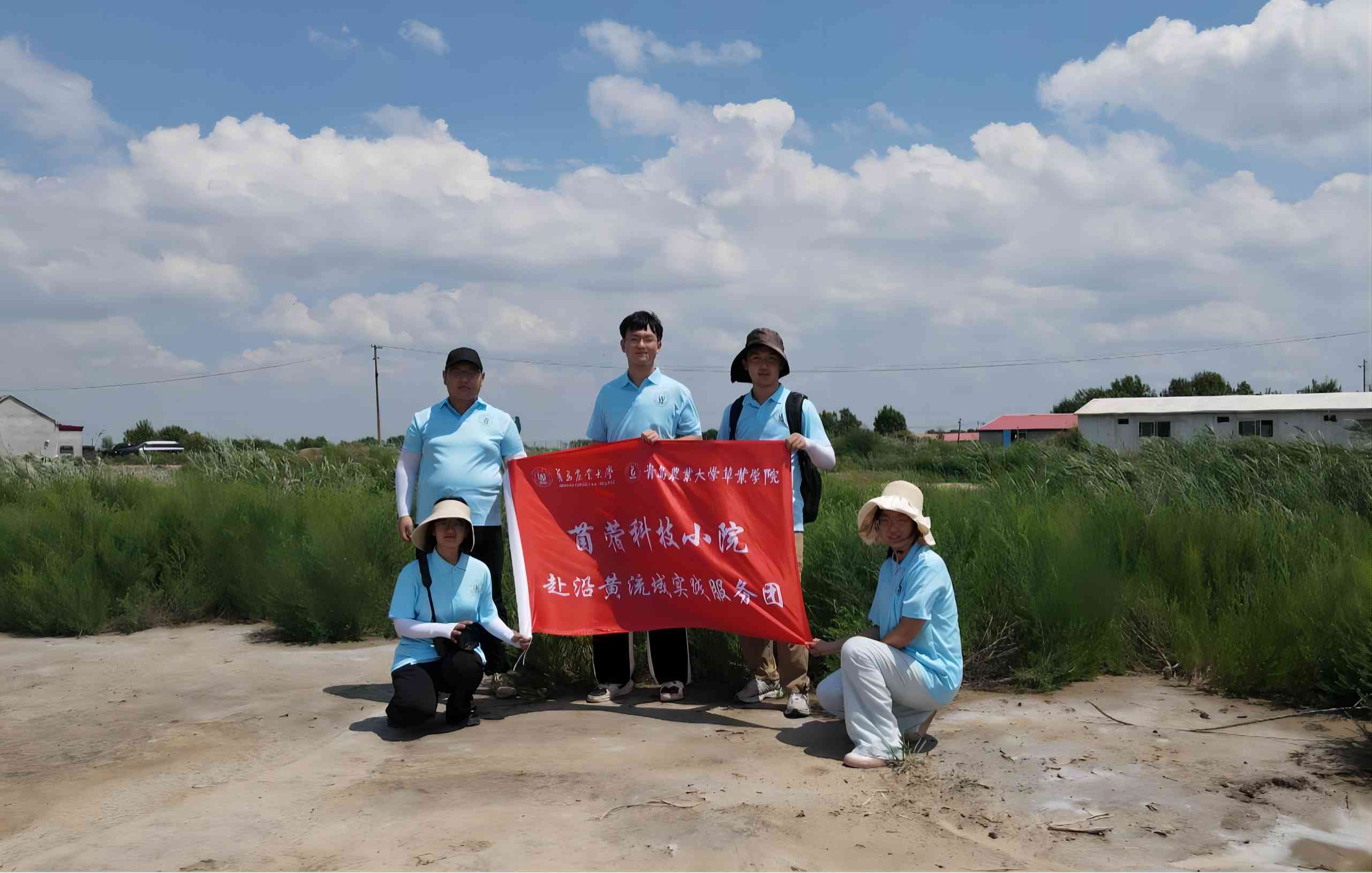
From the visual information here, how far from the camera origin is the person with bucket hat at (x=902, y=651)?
4785 mm

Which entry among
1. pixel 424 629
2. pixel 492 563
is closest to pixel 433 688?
pixel 424 629

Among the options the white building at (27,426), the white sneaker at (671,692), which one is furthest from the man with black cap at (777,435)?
the white building at (27,426)

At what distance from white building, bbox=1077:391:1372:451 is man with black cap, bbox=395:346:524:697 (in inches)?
1722

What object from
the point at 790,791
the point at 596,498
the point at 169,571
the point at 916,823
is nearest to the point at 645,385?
the point at 596,498

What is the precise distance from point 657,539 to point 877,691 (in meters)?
1.75

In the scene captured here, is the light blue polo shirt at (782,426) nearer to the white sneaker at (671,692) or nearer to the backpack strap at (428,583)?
the white sneaker at (671,692)

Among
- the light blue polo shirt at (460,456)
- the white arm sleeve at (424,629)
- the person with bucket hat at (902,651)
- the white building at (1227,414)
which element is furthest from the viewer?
the white building at (1227,414)

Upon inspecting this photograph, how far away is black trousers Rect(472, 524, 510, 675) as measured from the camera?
19.9 feet

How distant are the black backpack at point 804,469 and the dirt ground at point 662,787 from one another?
1162 millimetres

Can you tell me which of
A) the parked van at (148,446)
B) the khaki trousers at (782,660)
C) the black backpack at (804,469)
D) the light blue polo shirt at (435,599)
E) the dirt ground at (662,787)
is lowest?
the dirt ground at (662,787)

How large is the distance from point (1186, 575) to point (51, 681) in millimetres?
7697

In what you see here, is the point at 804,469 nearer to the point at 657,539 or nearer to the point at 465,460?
the point at 657,539

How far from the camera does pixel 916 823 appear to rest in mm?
4062

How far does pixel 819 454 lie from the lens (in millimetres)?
5738
